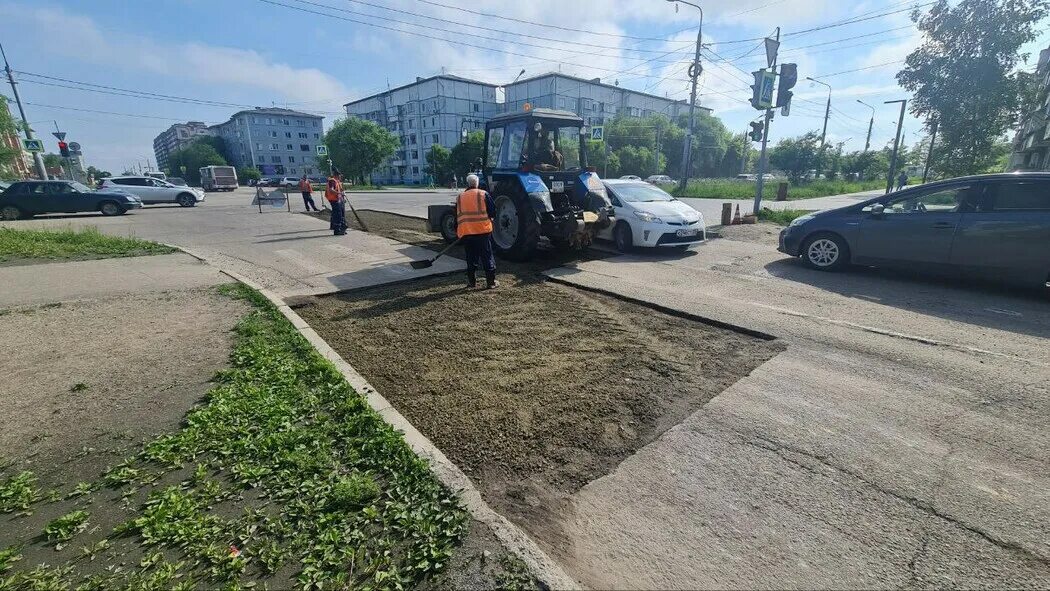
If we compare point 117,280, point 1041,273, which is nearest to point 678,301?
point 1041,273

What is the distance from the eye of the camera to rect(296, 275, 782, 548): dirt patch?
279 centimetres

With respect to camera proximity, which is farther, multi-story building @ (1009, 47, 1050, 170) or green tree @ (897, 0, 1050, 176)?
multi-story building @ (1009, 47, 1050, 170)

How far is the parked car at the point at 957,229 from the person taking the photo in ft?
19.2

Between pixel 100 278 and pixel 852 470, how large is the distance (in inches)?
399

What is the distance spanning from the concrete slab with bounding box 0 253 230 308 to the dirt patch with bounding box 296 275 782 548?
2.70 metres

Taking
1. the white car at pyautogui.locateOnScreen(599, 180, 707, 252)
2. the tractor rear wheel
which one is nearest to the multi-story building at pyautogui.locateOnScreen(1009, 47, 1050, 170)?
the white car at pyautogui.locateOnScreen(599, 180, 707, 252)

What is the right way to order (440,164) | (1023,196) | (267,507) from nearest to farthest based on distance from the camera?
(267,507) → (1023,196) → (440,164)

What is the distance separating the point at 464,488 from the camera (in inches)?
95.3

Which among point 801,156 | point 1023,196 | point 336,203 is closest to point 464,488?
point 1023,196

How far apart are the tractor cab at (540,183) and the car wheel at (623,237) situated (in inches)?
41.7

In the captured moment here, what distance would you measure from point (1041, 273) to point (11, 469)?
34.0 ft

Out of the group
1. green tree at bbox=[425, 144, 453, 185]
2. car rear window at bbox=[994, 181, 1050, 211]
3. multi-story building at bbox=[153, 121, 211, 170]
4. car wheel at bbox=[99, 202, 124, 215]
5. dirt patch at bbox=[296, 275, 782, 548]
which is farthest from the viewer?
multi-story building at bbox=[153, 121, 211, 170]

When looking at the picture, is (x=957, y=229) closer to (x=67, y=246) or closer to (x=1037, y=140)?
(x=67, y=246)

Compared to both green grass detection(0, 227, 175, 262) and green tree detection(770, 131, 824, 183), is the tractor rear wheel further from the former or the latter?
green tree detection(770, 131, 824, 183)
